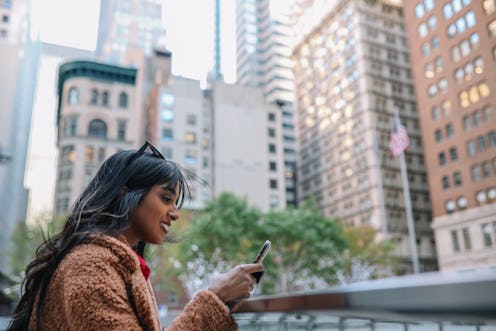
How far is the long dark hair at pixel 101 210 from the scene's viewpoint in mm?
1748

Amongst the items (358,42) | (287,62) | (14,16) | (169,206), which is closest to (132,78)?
(14,16)

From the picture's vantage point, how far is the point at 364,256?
135 ft

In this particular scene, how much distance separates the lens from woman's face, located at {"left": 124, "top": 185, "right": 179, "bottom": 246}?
1972mm

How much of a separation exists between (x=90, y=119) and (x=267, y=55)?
5622 cm

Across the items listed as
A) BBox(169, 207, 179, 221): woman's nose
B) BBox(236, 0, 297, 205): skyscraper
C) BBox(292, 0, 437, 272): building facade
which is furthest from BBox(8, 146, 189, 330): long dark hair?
BBox(236, 0, 297, 205): skyscraper

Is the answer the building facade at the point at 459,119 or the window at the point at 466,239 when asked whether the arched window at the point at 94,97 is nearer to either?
the building facade at the point at 459,119

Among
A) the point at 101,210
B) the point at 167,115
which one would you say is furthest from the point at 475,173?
the point at 101,210

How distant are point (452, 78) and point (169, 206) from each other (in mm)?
44406

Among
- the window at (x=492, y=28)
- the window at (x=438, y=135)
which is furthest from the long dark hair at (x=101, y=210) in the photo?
the window at (x=438, y=135)

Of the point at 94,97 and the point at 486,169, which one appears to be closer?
the point at 486,169

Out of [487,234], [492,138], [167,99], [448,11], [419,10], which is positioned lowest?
[487,234]

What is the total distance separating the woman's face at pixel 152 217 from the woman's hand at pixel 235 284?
386mm

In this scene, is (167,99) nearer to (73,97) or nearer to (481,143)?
(73,97)

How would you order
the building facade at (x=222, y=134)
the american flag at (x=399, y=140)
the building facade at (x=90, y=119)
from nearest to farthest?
the american flag at (x=399, y=140)
the building facade at (x=90, y=119)
the building facade at (x=222, y=134)
